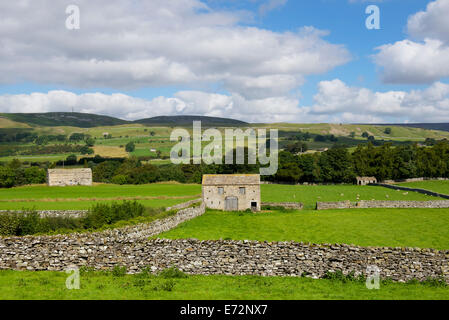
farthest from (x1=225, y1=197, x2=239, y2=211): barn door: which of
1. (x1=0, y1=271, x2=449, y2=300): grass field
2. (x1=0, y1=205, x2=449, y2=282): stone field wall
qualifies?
(x1=0, y1=271, x2=449, y2=300): grass field

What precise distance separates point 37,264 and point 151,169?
10026 cm

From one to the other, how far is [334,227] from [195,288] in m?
23.2

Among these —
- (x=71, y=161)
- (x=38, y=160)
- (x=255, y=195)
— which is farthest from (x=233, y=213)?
(x=38, y=160)

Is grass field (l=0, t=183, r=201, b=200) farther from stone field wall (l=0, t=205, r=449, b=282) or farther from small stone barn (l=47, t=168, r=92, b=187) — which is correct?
stone field wall (l=0, t=205, r=449, b=282)

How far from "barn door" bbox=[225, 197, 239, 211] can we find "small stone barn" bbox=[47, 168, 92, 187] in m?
57.1

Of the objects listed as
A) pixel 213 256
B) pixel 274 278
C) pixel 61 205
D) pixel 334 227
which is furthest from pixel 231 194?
pixel 274 278

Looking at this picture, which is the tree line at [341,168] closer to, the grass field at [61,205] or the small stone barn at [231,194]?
the grass field at [61,205]

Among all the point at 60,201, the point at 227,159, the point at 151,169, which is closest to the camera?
the point at 60,201

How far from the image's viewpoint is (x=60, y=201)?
6244 centimetres

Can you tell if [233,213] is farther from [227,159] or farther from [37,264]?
[227,159]

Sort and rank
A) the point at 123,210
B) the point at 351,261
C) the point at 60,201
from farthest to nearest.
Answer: the point at 60,201 < the point at 123,210 < the point at 351,261

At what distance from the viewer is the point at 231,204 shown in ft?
161

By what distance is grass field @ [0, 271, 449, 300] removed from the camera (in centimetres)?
1322

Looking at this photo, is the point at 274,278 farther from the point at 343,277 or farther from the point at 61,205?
the point at 61,205
